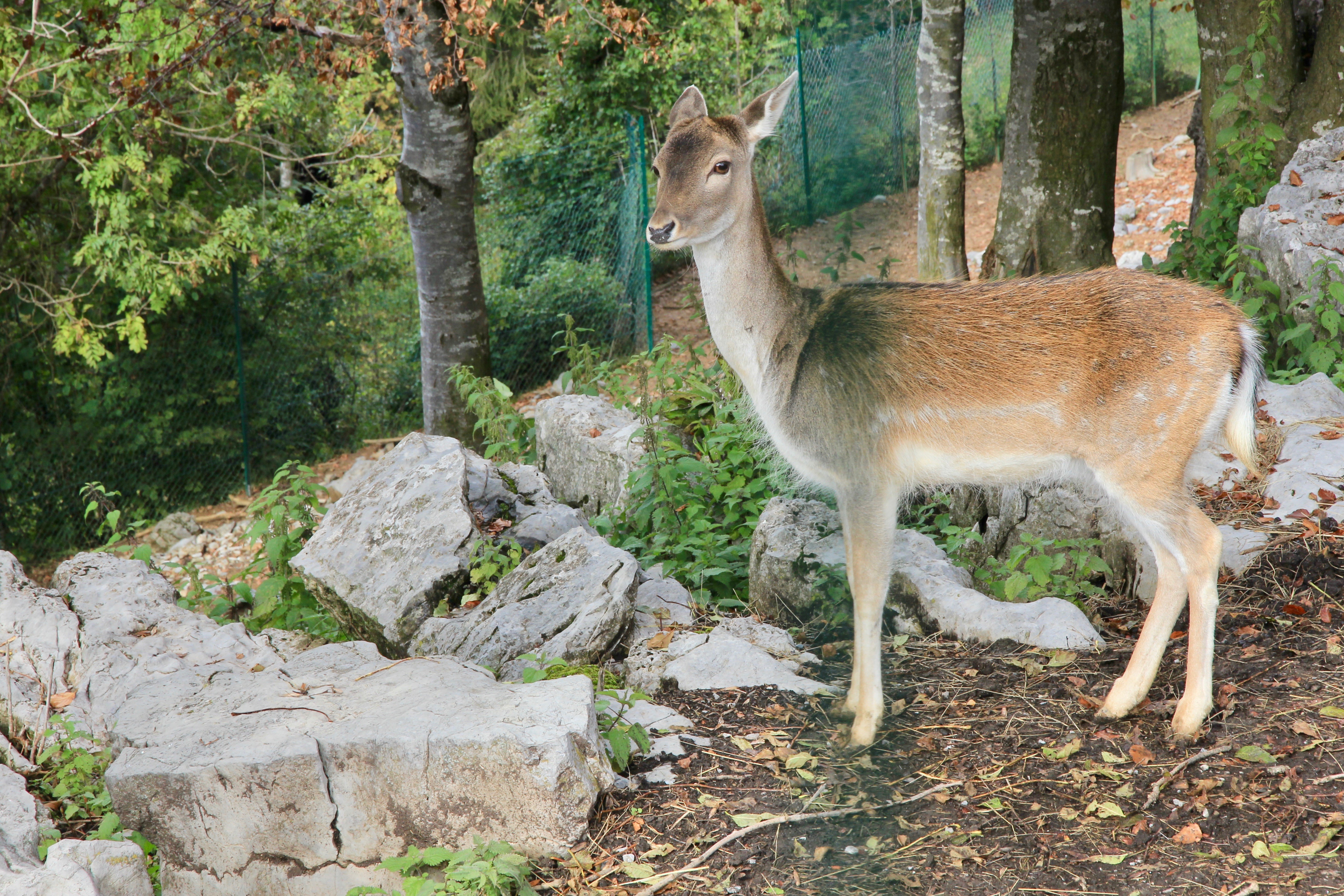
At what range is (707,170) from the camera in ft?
11.6

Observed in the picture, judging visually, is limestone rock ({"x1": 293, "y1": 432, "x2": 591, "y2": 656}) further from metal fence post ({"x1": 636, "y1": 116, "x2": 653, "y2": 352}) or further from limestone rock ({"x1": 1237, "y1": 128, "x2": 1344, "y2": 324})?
metal fence post ({"x1": 636, "y1": 116, "x2": 653, "y2": 352})

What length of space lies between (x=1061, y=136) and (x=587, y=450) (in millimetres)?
3521

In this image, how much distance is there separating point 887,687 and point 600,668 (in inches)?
42.0

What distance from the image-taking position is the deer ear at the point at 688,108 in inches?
147

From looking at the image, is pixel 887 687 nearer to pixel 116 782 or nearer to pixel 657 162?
pixel 657 162

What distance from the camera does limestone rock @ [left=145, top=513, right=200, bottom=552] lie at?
407 inches

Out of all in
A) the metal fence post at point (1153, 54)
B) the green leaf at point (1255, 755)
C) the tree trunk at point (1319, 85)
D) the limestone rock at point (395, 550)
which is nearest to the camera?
the green leaf at point (1255, 755)

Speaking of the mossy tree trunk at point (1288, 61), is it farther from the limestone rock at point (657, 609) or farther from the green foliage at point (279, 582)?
the green foliage at point (279, 582)

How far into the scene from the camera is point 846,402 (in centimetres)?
360

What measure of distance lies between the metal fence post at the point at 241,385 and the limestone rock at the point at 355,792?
8.53 metres

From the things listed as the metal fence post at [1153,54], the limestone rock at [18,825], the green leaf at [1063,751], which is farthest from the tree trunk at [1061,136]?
the metal fence post at [1153,54]

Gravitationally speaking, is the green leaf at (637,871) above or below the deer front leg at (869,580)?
below

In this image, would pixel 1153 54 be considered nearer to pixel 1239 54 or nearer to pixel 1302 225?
pixel 1239 54

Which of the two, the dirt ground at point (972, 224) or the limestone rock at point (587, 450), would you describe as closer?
the dirt ground at point (972, 224)
